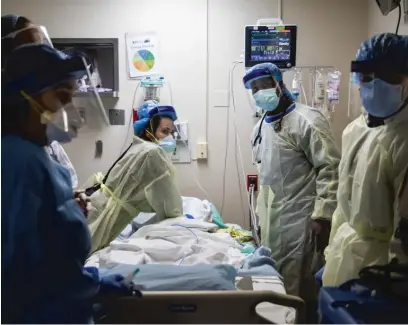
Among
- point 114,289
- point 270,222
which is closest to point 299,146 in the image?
point 270,222

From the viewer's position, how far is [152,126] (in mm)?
3096

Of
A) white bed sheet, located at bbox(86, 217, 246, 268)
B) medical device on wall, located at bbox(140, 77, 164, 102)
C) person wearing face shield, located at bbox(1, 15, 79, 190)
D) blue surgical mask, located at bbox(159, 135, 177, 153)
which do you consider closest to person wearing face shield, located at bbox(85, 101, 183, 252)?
white bed sheet, located at bbox(86, 217, 246, 268)

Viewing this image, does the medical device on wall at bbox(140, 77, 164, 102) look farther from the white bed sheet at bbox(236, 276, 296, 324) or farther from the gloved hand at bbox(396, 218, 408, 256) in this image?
the gloved hand at bbox(396, 218, 408, 256)

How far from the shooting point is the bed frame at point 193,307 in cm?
137

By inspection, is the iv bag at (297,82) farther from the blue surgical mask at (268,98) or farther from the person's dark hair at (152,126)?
the person's dark hair at (152,126)

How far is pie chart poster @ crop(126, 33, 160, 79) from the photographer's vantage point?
151 inches

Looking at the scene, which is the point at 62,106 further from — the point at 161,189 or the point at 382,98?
the point at 161,189

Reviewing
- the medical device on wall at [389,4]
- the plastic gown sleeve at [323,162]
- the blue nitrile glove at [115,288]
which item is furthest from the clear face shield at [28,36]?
the medical device on wall at [389,4]

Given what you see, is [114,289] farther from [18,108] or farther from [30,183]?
[18,108]

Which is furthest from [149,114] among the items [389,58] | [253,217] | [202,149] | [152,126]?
[389,58]

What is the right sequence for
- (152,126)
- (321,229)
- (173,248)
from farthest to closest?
1. (152,126)
2. (321,229)
3. (173,248)

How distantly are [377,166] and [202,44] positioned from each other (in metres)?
2.46

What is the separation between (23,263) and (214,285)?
0.74 metres

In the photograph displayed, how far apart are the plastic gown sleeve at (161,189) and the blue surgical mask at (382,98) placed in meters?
1.37
